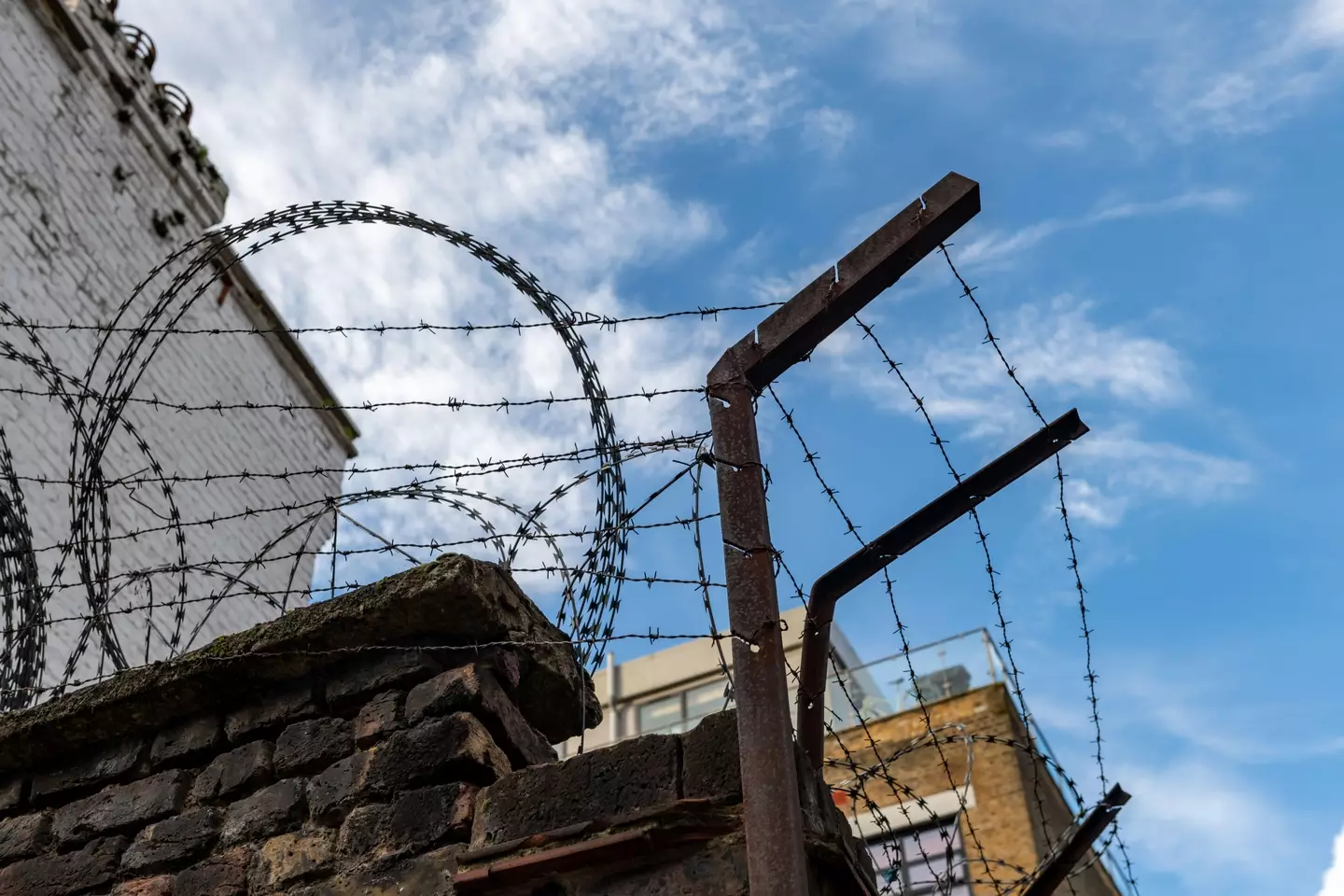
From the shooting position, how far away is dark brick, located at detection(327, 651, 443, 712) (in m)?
3.39

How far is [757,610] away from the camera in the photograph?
9.52 ft

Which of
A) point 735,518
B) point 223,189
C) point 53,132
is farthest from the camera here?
point 223,189

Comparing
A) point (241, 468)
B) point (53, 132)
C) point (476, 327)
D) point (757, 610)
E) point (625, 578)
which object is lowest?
point (757, 610)

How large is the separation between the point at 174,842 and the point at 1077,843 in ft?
9.38

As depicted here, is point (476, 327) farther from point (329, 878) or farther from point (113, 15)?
point (113, 15)

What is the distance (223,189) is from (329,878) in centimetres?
854

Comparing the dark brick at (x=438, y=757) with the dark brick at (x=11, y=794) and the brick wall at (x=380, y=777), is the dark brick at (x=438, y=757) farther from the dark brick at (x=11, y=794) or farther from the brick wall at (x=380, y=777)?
the dark brick at (x=11, y=794)

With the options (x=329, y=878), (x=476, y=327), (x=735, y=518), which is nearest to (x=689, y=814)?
(x=735, y=518)

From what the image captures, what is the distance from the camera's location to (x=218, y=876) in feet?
10.5

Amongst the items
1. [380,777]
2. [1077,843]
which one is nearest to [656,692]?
[1077,843]

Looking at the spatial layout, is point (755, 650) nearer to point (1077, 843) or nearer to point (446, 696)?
point (446, 696)

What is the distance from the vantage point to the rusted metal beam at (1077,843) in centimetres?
419

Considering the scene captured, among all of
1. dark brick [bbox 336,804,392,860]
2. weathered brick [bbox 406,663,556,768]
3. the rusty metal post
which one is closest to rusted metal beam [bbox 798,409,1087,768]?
the rusty metal post

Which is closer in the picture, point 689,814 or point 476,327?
point 689,814
